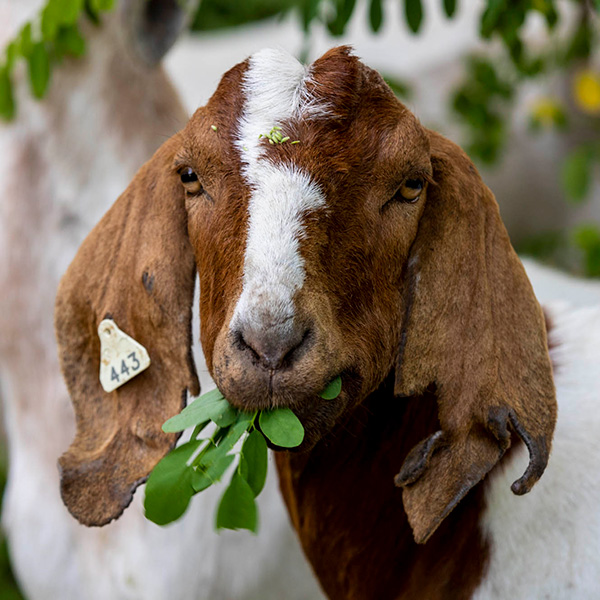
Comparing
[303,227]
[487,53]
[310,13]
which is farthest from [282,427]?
[487,53]

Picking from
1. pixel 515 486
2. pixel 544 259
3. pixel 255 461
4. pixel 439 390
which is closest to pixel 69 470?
pixel 255 461

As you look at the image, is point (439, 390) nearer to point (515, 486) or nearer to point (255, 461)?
point (515, 486)

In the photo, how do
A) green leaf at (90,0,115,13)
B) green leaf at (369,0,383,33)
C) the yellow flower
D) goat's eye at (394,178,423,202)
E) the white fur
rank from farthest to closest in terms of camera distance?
the yellow flower, green leaf at (369,0,383,33), green leaf at (90,0,115,13), the white fur, goat's eye at (394,178,423,202)

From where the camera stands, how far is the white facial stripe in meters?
1.60

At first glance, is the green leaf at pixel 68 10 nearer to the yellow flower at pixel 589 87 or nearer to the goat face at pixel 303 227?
the goat face at pixel 303 227

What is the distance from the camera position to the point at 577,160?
14.7 ft

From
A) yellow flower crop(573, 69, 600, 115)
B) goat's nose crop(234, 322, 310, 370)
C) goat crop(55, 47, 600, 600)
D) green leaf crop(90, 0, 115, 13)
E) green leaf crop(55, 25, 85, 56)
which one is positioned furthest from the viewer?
yellow flower crop(573, 69, 600, 115)

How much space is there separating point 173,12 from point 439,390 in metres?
2.00

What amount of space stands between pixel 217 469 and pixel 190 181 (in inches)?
23.4

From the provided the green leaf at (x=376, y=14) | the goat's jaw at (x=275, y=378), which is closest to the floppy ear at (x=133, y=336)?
the goat's jaw at (x=275, y=378)

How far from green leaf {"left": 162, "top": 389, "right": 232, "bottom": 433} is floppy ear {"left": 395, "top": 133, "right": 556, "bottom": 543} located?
0.37 meters

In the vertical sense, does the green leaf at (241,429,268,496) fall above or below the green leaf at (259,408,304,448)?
below

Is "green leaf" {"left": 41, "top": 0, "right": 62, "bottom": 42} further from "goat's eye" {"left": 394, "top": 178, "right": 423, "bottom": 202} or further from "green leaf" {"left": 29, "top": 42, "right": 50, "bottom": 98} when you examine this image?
"goat's eye" {"left": 394, "top": 178, "right": 423, "bottom": 202}

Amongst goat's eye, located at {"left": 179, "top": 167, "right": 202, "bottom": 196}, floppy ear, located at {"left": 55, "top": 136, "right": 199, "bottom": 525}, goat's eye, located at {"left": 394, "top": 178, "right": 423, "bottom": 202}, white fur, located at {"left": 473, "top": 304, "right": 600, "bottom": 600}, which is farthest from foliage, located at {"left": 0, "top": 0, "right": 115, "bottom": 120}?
white fur, located at {"left": 473, "top": 304, "right": 600, "bottom": 600}
